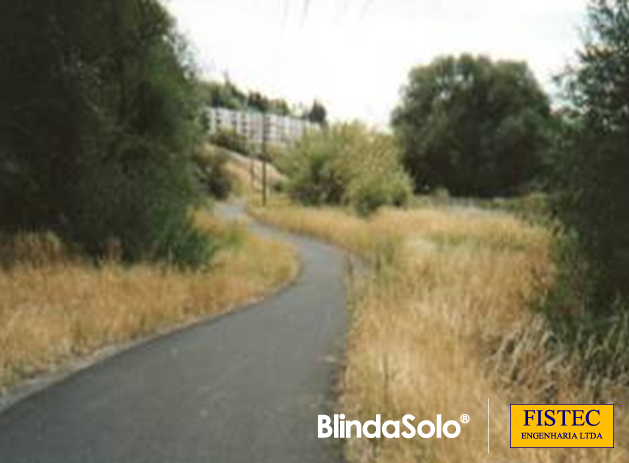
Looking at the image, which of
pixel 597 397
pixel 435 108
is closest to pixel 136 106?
pixel 597 397

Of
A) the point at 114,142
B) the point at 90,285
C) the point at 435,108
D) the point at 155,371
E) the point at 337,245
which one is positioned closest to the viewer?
the point at 155,371

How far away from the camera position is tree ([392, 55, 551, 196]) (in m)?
87.9

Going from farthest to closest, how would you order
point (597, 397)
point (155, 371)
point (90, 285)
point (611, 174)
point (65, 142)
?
point (65, 142) → point (90, 285) → point (611, 174) → point (155, 371) → point (597, 397)

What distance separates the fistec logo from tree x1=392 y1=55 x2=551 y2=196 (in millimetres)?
77802

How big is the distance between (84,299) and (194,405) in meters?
7.68

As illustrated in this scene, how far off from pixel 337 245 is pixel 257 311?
82.8 ft

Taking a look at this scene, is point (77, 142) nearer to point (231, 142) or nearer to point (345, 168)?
point (345, 168)

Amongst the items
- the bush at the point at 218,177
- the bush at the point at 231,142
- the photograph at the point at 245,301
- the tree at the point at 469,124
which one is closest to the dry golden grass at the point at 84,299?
the photograph at the point at 245,301

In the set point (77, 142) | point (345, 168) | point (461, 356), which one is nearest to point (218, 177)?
point (345, 168)

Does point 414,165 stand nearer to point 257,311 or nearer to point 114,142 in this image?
point 114,142

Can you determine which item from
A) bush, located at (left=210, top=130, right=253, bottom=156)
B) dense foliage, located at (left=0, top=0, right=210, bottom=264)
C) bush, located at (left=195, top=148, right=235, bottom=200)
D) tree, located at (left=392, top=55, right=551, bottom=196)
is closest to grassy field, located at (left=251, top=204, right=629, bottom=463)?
dense foliage, located at (left=0, top=0, right=210, bottom=264)

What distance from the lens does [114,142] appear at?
2947cm

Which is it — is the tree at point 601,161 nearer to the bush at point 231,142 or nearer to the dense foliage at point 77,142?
the dense foliage at point 77,142

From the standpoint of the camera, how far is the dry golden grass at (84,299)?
49.7 ft
